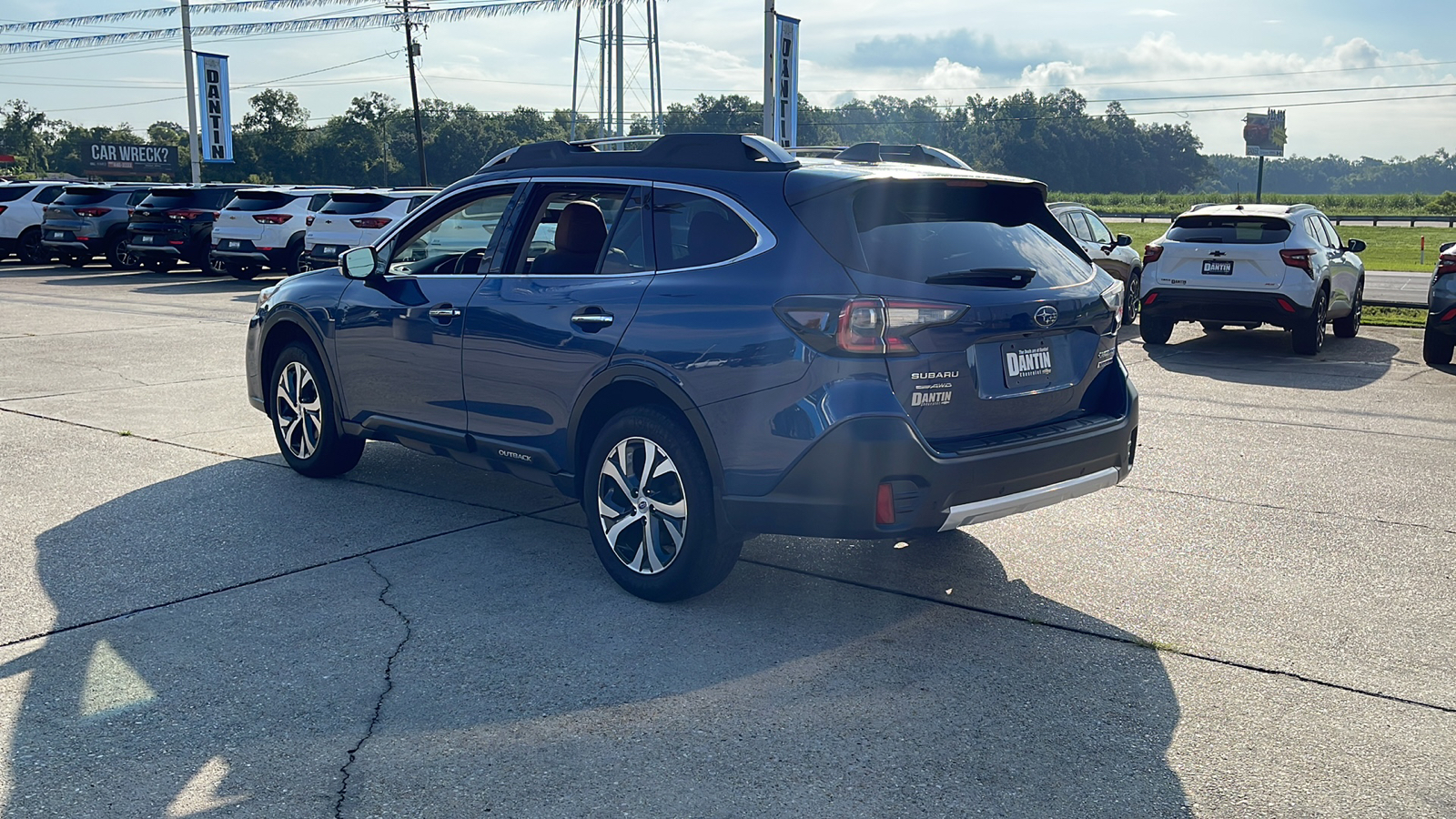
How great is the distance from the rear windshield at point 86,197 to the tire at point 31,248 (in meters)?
2.56

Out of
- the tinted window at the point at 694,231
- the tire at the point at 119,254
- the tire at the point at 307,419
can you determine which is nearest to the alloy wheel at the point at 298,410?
the tire at the point at 307,419

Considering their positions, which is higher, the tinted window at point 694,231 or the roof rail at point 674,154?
the roof rail at point 674,154

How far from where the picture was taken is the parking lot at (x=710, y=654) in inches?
138

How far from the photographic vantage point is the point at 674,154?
5223mm

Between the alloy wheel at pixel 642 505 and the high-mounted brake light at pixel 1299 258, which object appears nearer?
the alloy wheel at pixel 642 505

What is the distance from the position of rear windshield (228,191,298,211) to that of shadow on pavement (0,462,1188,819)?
61.2 feet

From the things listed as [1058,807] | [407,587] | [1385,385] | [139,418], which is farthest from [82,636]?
[1385,385]

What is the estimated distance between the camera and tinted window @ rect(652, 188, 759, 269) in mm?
4777

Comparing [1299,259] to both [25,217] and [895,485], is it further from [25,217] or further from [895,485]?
[25,217]

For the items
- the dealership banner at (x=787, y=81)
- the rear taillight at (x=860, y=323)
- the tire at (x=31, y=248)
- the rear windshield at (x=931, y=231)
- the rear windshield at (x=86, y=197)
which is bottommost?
the tire at (x=31, y=248)

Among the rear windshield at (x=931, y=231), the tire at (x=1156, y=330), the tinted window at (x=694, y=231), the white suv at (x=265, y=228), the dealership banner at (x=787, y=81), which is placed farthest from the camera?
the dealership banner at (x=787, y=81)

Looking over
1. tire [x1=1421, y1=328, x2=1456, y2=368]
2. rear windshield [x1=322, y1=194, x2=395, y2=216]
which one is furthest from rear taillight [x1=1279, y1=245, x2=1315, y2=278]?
rear windshield [x1=322, y1=194, x2=395, y2=216]

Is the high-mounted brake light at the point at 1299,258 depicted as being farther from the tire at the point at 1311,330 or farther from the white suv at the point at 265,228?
the white suv at the point at 265,228

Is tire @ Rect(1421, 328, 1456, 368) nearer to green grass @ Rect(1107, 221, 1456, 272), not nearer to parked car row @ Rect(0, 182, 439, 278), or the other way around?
parked car row @ Rect(0, 182, 439, 278)
